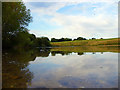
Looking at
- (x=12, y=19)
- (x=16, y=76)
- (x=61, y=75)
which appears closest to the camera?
(x=16, y=76)

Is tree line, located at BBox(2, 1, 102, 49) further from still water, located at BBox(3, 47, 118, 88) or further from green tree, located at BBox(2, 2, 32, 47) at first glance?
still water, located at BBox(3, 47, 118, 88)

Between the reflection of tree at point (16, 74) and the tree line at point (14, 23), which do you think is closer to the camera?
the reflection of tree at point (16, 74)

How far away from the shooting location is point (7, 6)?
1032 inches

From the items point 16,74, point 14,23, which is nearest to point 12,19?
point 14,23

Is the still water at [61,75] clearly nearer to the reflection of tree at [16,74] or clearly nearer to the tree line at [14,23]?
the reflection of tree at [16,74]

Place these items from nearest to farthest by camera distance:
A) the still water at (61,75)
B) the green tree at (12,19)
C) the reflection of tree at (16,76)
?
the still water at (61,75)
the reflection of tree at (16,76)
the green tree at (12,19)

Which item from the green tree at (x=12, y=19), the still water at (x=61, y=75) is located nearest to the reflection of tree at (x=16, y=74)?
the still water at (x=61, y=75)

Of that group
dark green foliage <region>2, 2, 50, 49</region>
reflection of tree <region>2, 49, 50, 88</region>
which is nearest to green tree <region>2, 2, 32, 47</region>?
dark green foliage <region>2, 2, 50, 49</region>

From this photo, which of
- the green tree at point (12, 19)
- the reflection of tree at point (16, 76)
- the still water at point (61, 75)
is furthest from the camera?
the green tree at point (12, 19)

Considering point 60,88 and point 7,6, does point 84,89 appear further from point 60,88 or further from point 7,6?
point 7,6

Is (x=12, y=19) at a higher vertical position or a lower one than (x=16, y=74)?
higher

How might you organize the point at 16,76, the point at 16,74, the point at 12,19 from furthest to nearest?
the point at 12,19
the point at 16,74
the point at 16,76

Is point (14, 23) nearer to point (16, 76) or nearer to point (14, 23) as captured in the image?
point (14, 23)

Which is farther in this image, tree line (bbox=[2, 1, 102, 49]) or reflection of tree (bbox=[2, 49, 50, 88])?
tree line (bbox=[2, 1, 102, 49])
